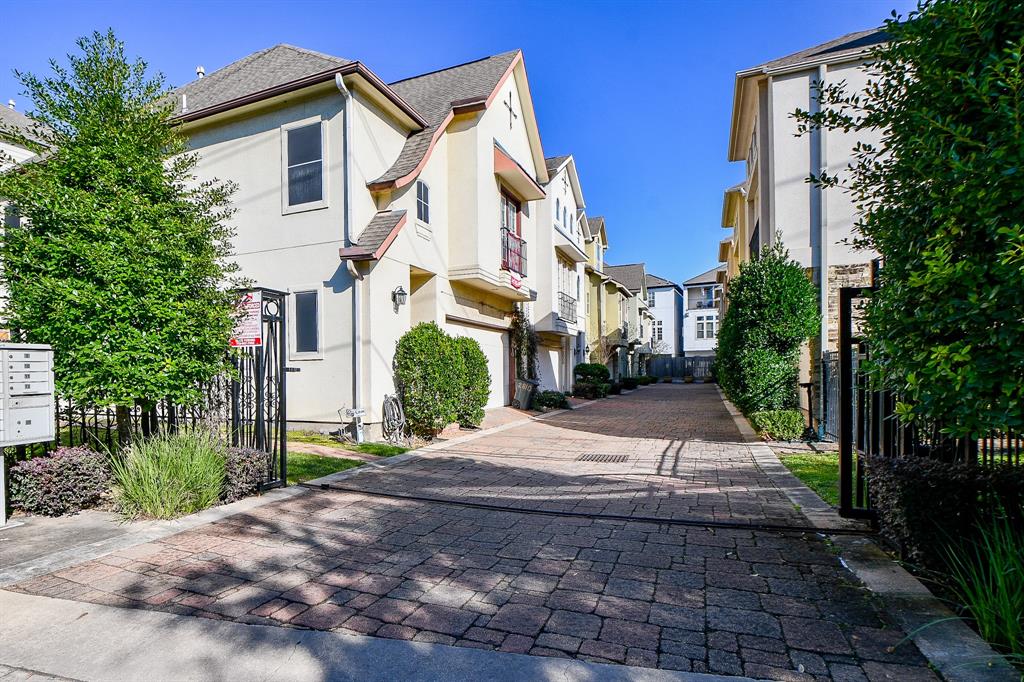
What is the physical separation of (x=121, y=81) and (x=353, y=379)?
596cm

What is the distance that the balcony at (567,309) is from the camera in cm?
2061

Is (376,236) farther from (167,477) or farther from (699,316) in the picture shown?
(699,316)

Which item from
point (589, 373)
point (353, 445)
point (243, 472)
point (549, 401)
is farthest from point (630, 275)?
point (243, 472)

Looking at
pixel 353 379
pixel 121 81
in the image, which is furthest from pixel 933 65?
pixel 353 379

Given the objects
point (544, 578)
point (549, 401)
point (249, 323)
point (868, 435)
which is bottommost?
point (549, 401)

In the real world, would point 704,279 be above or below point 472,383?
above

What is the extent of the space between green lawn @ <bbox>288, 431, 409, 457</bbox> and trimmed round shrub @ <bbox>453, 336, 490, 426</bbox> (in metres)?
2.03

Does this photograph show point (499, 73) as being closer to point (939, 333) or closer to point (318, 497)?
point (318, 497)

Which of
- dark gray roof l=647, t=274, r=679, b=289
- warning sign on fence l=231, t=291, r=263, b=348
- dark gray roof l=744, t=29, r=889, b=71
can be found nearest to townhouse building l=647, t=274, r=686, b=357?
dark gray roof l=647, t=274, r=679, b=289

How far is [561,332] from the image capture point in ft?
66.6

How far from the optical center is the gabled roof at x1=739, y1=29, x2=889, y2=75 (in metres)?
11.7

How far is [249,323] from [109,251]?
58.0 inches

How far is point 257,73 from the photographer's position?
12898 millimetres

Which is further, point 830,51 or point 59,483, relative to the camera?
point 830,51
